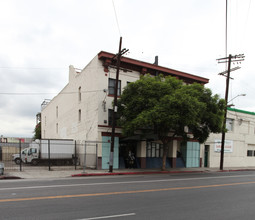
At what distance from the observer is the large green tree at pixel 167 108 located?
55.1 ft

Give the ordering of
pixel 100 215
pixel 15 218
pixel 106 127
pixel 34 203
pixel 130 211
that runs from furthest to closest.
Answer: pixel 106 127 → pixel 34 203 → pixel 130 211 → pixel 100 215 → pixel 15 218

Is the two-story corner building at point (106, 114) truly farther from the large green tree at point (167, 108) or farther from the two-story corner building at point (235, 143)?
the large green tree at point (167, 108)

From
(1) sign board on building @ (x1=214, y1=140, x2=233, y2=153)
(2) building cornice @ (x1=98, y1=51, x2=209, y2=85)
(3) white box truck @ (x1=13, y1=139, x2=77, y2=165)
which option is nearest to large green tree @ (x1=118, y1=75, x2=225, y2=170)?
(2) building cornice @ (x1=98, y1=51, x2=209, y2=85)

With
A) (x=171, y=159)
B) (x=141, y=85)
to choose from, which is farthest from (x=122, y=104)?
(x=171, y=159)

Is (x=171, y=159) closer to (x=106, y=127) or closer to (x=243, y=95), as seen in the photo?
(x=106, y=127)

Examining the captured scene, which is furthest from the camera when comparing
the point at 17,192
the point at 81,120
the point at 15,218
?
the point at 81,120

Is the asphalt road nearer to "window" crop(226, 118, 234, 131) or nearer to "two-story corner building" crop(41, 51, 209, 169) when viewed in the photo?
"two-story corner building" crop(41, 51, 209, 169)

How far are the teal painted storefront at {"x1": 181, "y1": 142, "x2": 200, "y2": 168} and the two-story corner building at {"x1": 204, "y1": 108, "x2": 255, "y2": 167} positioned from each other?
51.1 inches

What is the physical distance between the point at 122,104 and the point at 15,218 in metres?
14.7

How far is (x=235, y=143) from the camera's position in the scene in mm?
30078

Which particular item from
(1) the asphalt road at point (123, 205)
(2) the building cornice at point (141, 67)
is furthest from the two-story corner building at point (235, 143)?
(1) the asphalt road at point (123, 205)

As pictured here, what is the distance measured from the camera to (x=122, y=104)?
2002 cm

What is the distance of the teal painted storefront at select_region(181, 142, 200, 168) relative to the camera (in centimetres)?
2564

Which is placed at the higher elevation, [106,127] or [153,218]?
[106,127]
